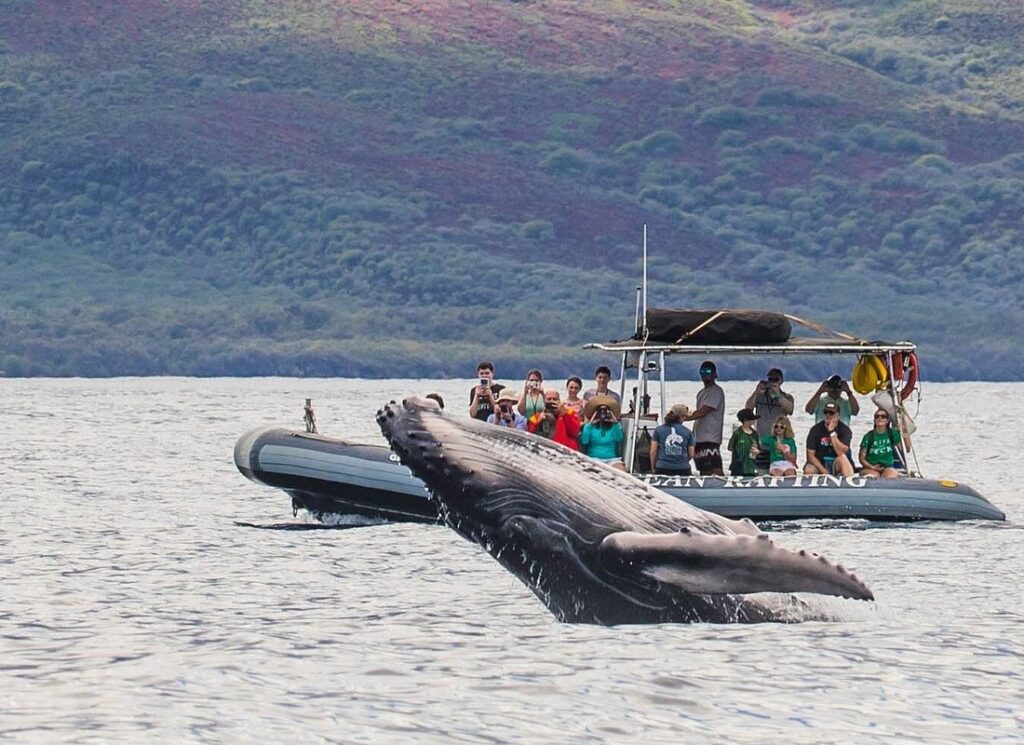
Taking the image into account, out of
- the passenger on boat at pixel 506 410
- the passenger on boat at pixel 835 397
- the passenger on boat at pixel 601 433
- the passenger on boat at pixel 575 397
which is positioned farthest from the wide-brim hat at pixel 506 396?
the passenger on boat at pixel 835 397

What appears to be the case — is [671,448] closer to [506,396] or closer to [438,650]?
[506,396]

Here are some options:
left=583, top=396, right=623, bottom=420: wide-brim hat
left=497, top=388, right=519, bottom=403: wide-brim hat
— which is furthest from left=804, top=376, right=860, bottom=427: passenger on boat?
left=497, top=388, right=519, bottom=403: wide-brim hat

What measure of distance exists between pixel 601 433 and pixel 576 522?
39.5ft

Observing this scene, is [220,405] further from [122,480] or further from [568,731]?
[568,731]

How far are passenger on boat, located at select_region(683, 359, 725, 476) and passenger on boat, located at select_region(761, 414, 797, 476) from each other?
0.68 m

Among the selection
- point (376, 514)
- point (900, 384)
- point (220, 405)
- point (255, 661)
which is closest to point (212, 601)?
point (255, 661)

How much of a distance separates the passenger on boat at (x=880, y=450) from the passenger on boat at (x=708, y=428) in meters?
2.02

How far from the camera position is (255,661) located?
1728 cm

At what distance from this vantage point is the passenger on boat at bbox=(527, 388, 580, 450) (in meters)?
27.5

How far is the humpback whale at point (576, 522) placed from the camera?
47.9 ft

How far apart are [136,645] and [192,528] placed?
13.7m

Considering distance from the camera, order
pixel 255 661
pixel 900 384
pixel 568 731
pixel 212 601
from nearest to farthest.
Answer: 1. pixel 568 731
2. pixel 255 661
3. pixel 212 601
4. pixel 900 384

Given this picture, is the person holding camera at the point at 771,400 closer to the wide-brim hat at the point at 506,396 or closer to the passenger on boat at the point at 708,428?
the passenger on boat at the point at 708,428

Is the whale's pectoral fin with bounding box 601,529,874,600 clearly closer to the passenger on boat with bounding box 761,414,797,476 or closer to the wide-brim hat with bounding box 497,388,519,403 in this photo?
the wide-brim hat with bounding box 497,388,519,403
